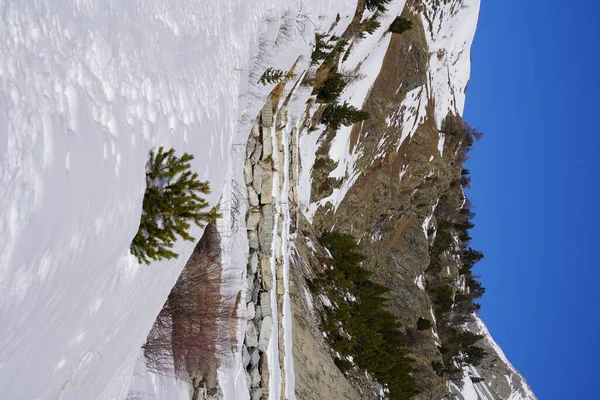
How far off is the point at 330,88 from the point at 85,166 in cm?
1313

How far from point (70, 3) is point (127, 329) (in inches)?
129

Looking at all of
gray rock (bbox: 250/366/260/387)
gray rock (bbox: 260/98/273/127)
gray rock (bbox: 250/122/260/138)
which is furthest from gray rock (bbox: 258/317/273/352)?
gray rock (bbox: 260/98/273/127)

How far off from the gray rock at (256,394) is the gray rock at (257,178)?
4.06m

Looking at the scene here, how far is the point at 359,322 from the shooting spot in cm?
1716

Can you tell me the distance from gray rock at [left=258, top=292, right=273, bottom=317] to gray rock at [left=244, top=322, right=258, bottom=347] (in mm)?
432

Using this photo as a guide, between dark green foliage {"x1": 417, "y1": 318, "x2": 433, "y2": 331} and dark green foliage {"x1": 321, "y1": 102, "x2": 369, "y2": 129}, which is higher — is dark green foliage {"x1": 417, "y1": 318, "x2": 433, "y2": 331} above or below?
below

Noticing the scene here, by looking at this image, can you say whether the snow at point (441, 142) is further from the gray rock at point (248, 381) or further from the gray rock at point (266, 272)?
the gray rock at point (248, 381)

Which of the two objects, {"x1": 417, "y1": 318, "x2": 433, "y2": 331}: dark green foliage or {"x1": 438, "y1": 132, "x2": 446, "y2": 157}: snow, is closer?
{"x1": 417, "y1": 318, "x2": 433, "y2": 331}: dark green foliage

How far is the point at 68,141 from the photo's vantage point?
3291 millimetres

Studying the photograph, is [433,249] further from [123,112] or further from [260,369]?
[123,112]

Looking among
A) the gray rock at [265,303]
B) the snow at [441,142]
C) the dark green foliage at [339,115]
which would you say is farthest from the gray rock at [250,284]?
the snow at [441,142]

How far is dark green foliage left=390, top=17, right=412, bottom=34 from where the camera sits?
72.7 ft

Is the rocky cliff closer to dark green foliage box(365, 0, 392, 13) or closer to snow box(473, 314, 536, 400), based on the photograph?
dark green foliage box(365, 0, 392, 13)

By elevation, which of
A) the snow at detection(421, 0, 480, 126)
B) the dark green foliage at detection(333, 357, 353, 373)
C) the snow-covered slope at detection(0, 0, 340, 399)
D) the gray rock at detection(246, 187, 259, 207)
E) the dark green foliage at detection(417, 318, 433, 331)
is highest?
the snow at detection(421, 0, 480, 126)
